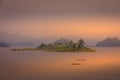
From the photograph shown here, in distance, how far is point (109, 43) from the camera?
2.17 metres

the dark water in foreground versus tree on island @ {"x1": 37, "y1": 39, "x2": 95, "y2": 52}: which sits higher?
tree on island @ {"x1": 37, "y1": 39, "x2": 95, "y2": 52}

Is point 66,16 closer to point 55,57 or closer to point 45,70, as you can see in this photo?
point 55,57

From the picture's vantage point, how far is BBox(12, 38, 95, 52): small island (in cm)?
220

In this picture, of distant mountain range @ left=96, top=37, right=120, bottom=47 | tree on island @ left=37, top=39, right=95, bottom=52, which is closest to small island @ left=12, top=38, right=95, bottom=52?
tree on island @ left=37, top=39, right=95, bottom=52

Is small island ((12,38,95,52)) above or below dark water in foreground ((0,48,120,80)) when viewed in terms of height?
above

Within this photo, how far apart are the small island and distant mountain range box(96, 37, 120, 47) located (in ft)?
0.41

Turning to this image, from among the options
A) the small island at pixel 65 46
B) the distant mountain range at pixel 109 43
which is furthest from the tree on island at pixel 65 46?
the distant mountain range at pixel 109 43

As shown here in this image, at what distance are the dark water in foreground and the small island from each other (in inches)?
1.6

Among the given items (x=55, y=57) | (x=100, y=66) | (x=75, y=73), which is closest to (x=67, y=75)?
(x=75, y=73)

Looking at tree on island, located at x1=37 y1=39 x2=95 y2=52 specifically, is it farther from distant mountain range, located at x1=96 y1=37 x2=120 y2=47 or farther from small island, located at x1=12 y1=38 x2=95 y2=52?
distant mountain range, located at x1=96 y1=37 x2=120 y2=47

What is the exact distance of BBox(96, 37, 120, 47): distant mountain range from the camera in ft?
7.10

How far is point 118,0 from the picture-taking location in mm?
2219

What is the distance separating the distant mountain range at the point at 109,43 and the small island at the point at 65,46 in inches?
4.9

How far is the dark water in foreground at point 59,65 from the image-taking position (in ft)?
7.03
